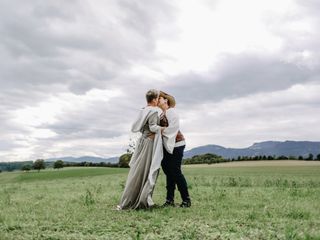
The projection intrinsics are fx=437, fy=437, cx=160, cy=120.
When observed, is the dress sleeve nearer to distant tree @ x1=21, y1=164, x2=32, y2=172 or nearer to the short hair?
the short hair

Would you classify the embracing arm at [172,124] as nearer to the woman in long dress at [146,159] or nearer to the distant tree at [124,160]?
the woman in long dress at [146,159]

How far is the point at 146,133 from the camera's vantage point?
37.7ft

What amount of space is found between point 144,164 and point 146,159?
145 mm

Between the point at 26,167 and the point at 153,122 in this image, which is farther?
the point at 26,167

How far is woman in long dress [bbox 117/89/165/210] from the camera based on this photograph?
11.2 meters

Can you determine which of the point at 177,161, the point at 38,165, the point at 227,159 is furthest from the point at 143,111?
the point at 38,165

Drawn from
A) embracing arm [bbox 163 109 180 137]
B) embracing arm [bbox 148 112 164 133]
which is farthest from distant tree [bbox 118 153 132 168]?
embracing arm [bbox 148 112 164 133]

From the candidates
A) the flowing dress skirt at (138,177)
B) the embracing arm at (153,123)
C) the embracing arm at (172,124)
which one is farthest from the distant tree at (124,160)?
the embracing arm at (153,123)

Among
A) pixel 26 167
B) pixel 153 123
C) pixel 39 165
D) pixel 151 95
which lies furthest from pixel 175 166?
pixel 26 167

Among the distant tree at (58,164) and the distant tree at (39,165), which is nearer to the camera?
the distant tree at (39,165)

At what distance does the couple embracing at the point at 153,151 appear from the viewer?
11195 mm

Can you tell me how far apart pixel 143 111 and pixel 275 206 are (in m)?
4.33

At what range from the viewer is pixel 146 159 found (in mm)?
11445

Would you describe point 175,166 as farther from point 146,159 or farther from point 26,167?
point 26,167
